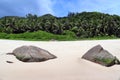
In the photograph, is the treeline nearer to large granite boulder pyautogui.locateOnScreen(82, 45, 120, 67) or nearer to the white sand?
large granite boulder pyautogui.locateOnScreen(82, 45, 120, 67)

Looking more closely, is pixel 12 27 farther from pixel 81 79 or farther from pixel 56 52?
pixel 81 79

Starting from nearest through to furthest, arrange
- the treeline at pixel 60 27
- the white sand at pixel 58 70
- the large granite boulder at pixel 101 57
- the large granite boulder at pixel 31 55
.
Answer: the white sand at pixel 58 70 < the large granite boulder at pixel 101 57 < the large granite boulder at pixel 31 55 < the treeline at pixel 60 27

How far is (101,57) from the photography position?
48.0ft

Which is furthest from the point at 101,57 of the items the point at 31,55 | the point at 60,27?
the point at 60,27

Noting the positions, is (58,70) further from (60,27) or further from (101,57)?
(60,27)

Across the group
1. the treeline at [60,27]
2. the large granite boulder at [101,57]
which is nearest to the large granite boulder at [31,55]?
the large granite boulder at [101,57]

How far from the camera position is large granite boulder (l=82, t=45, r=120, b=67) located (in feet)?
47.1

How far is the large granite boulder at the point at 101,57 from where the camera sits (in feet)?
47.1

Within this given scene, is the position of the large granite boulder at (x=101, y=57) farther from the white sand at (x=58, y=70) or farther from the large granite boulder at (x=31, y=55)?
the large granite boulder at (x=31, y=55)

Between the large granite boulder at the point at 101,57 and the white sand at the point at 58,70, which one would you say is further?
the large granite boulder at the point at 101,57

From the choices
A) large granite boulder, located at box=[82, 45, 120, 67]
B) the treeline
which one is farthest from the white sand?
the treeline

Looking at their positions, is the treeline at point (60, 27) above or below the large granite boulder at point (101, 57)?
above

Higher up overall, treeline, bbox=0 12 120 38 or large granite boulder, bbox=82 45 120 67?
treeline, bbox=0 12 120 38

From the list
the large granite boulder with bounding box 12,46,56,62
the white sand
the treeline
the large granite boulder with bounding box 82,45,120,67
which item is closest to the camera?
the white sand
